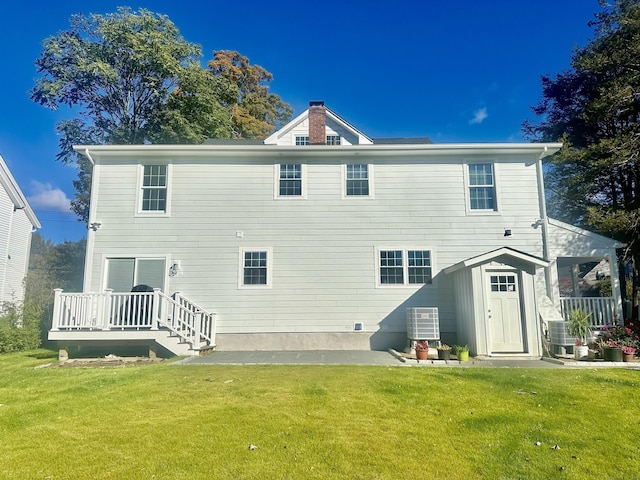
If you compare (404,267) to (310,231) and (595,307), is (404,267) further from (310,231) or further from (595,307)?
(595,307)

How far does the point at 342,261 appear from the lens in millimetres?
10984

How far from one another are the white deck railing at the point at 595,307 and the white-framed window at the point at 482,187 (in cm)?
340

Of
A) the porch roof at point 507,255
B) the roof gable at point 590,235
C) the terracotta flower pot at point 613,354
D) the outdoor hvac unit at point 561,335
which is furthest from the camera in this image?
the roof gable at point 590,235

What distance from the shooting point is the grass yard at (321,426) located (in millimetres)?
3227

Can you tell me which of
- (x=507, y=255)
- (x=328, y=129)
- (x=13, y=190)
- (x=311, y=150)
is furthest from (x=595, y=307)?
(x=13, y=190)

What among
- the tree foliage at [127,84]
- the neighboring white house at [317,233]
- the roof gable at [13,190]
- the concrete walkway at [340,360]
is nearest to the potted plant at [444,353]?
the concrete walkway at [340,360]

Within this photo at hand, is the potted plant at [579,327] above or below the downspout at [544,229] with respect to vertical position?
below

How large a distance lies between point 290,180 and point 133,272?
17.1 feet

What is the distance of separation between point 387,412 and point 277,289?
6.51 m

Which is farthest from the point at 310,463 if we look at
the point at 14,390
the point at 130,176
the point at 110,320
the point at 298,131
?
the point at 298,131

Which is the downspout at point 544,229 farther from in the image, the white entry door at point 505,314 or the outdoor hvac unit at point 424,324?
the outdoor hvac unit at point 424,324

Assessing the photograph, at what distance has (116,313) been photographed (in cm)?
962

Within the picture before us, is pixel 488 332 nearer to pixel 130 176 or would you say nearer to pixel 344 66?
pixel 130 176

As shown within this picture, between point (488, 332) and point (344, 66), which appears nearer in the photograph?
point (488, 332)
